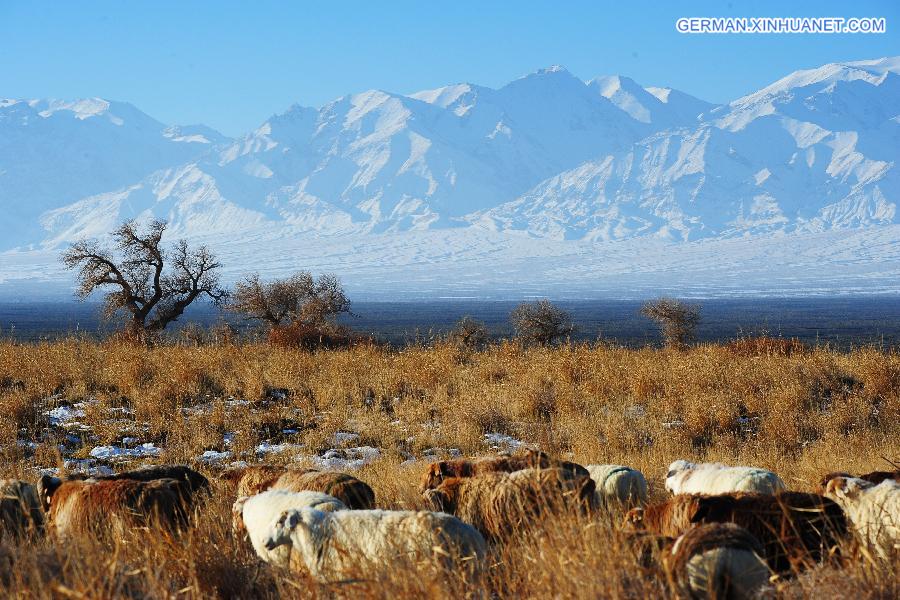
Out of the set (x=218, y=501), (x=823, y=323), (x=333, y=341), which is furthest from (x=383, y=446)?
(x=823, y=323)

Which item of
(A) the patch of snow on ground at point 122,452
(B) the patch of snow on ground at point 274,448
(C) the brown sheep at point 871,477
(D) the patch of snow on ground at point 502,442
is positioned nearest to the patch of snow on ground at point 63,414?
(A) the patch of snow on ground at point 122,452

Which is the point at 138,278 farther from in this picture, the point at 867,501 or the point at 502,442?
the point at 867,501

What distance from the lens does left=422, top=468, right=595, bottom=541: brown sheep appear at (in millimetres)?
6137

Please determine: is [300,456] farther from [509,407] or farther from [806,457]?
[806,457]

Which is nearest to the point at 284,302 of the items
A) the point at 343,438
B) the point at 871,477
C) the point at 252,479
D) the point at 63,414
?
the point at 63,414

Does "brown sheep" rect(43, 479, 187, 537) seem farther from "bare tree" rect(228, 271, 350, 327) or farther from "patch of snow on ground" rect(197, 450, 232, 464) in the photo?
"bare tree" rect(228, 271, 350, 327)

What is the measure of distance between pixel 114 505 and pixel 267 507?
123cm

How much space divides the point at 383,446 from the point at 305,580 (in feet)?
20.5

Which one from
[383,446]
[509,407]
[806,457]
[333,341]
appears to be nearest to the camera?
[806,457]

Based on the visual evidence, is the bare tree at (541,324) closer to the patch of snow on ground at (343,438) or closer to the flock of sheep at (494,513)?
the patch of snow on ground at (343,438)

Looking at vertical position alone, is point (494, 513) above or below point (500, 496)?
below

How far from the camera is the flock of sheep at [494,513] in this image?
15.1 ft

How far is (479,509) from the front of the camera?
20.8ft

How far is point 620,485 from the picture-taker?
23.2 ft
